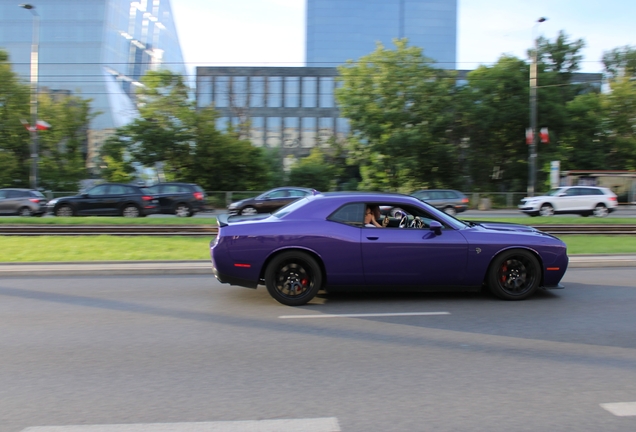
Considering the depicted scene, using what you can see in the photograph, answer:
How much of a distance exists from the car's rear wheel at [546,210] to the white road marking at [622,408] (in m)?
25.7

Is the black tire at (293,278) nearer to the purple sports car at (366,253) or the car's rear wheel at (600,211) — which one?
the purple sports car at (366,253)

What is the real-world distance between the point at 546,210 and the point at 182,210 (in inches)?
690

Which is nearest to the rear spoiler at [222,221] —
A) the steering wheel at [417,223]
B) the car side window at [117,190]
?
the steering wheel at [417,223]

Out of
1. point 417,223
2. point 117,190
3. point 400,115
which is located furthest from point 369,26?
point 417,223

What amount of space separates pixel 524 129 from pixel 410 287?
38520mm

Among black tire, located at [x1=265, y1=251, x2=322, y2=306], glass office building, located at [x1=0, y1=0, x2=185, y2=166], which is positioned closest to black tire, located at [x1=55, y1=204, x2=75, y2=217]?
black tire, located at [x1=265, y1=251, x2=322, y2=306]

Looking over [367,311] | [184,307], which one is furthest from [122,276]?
[367,311]

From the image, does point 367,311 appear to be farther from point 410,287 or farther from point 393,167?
point 393,167

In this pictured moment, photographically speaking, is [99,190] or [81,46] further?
[81,46]

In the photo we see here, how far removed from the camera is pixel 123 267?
407 inches

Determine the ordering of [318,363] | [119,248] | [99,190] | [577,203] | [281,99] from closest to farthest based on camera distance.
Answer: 1. [318,363]
2. [119,248]
3. [99,190]
4. [577,203]
5. [281,99]

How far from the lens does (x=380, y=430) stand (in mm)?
3723

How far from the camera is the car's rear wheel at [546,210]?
1112 inches

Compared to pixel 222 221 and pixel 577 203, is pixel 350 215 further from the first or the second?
pixel 577 203
